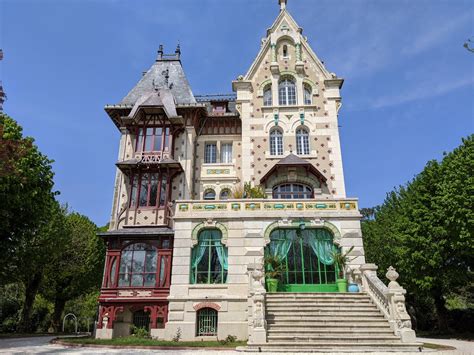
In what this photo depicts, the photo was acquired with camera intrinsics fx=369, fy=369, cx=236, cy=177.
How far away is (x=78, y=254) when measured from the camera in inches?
1221

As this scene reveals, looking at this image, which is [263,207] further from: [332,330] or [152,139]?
[152,139]

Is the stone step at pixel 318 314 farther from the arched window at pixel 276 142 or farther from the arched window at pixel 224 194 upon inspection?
the arched window at pixel 276 142

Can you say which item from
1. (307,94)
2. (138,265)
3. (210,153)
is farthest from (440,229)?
(138,265)

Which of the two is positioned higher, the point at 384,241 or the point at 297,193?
the point at 297,193

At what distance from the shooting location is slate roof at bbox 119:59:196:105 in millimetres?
26830

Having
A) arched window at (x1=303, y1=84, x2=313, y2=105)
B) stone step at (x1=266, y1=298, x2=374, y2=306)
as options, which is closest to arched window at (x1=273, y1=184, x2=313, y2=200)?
arched window at (x1=303, y1=84, x2=313, y2=105)

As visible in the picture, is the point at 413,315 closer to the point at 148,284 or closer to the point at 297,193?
the point at 297,193

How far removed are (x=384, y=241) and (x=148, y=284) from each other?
58.3ft

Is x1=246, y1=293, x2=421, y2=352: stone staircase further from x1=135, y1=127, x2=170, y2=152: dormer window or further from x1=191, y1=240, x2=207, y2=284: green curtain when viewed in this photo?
x1=135, y1=127, x2=170, y2=152: dormer window

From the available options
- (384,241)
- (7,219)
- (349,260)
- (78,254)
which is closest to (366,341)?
(349,260)

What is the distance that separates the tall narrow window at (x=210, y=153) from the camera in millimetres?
26237

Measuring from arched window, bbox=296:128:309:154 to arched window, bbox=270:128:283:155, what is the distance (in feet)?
3.74

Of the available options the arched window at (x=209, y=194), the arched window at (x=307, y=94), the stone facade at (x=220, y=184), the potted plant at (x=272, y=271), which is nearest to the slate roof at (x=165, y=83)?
the stone facade at (x=220, y=184)

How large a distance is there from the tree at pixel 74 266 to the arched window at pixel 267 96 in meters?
18.0
